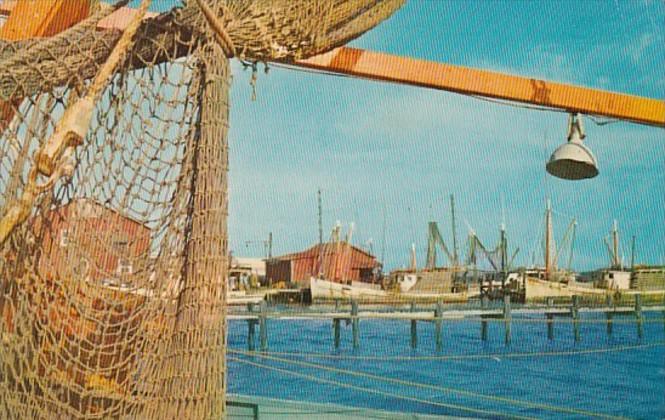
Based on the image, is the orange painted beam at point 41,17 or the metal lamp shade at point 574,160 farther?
the metal lamp shade at point 574,160

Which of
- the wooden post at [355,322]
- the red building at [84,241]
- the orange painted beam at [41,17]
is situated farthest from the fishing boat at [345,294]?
the red building at [84,241]

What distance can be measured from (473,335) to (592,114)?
26934 mm

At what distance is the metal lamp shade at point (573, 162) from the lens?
386cm

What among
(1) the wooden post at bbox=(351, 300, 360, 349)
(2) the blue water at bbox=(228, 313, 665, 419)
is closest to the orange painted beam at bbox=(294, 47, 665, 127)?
(2) the blue water at bbox=(228, 313, 665, 419)

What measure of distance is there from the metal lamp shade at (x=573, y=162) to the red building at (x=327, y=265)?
43.1 metres

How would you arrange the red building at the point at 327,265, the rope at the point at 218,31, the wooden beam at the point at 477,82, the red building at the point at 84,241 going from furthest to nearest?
the red building at the point at 327,265 < the wooden beam at the point at 477,82 < the red building at the point at 84,241 < the rope at the point at 218,31

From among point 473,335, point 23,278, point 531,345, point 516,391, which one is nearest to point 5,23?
point 23,278

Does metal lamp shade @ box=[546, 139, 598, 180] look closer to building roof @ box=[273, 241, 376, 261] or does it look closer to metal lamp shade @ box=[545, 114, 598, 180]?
metal lamp shade @ box=[545, 114, 598, 180]

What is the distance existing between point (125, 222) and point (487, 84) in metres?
2.19

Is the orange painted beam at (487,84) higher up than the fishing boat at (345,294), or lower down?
higher up

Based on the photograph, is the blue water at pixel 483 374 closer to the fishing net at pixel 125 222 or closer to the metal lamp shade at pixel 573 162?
the metal lamp shade at pixel 573 162

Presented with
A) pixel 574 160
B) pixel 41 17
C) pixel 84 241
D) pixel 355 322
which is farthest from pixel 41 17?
pixel 355 322

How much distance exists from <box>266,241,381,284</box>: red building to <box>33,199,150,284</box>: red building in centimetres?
4402

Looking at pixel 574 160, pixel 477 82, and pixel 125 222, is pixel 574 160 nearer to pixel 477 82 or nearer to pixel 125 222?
pixel 477 82
